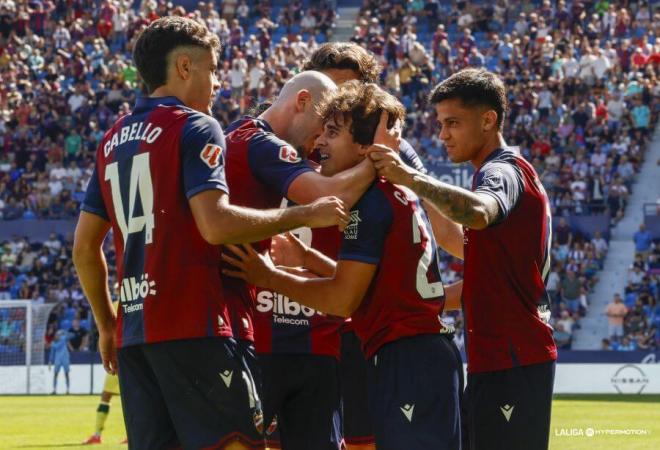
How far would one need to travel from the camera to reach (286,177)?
18.0 feet

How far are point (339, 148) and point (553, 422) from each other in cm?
1322

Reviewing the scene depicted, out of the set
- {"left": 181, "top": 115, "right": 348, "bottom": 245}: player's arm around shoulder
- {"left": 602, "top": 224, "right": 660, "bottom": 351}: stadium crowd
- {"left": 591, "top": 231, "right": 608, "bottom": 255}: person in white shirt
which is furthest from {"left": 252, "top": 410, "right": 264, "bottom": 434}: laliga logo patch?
{"left": 591, "top": 231, "right": 608, "bottom": 255}: person in white shirt

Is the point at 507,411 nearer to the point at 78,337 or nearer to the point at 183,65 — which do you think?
the point at 183,65

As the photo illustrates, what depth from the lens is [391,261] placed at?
18.0ft

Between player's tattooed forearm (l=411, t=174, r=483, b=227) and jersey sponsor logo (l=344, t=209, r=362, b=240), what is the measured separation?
0.31 m

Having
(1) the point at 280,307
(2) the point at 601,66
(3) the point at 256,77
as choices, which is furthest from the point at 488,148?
(3) the point at 256,77

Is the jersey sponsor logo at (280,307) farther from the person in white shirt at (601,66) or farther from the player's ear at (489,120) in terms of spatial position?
the person in white shirt at (601,66)

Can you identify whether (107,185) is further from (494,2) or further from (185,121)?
(494,2)

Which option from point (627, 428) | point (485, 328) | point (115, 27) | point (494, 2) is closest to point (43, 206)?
point (115, 27)

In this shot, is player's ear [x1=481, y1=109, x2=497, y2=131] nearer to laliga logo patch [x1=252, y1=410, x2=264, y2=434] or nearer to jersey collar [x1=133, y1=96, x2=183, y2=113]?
jersey collar [x1=133, y1=96, x2=183, y2=113]

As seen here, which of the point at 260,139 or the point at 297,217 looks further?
the point at 260,139

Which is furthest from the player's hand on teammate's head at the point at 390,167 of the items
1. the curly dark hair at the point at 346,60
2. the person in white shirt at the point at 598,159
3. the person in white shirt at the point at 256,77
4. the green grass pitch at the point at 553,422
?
the person in white shirt at the point at 256,77

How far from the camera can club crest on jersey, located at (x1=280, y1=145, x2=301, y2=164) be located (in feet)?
18.1

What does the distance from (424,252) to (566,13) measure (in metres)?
32.4
